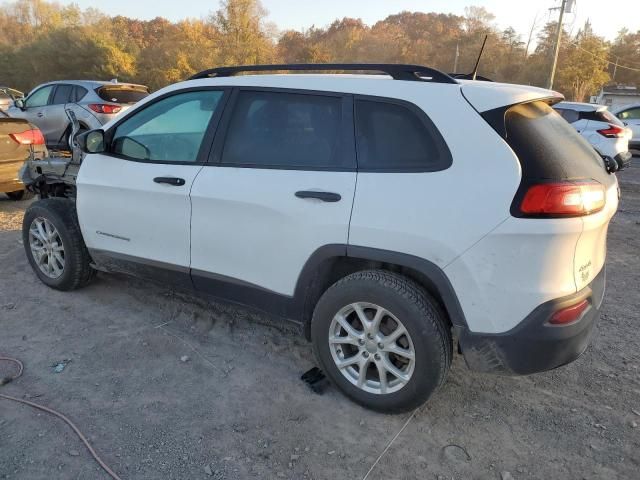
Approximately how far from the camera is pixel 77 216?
13.0 ft

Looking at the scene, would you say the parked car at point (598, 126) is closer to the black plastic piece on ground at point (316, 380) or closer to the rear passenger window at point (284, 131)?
the rear passenger window at point (284, 131)

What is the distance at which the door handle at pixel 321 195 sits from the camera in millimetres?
2594

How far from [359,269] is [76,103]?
30.9ft

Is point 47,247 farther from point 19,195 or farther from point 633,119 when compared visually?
point 633,119

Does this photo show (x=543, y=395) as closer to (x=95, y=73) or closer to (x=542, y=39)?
(x=95, y=73)

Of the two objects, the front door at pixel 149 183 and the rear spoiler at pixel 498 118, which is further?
the front door at pixel 149 183

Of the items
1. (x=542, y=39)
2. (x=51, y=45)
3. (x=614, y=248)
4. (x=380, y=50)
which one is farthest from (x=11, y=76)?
(x=614, y=248)

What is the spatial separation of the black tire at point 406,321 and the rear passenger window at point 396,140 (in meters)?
0.57

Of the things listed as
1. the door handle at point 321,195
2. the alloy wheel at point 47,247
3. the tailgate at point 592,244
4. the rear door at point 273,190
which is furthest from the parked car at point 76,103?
the tailgate at point 592,244

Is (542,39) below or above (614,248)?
above

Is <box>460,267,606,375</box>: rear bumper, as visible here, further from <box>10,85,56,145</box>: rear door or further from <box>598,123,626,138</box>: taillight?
<box>10,85,56,145</box>: rear door

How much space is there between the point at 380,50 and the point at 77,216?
180 ft

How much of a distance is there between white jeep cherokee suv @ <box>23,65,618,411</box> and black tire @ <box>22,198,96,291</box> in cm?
74

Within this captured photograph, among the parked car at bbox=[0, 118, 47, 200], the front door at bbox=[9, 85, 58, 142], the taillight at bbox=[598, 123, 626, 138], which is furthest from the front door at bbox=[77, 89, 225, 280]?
the taillight at bbox=[598, 123, 626, 138]
